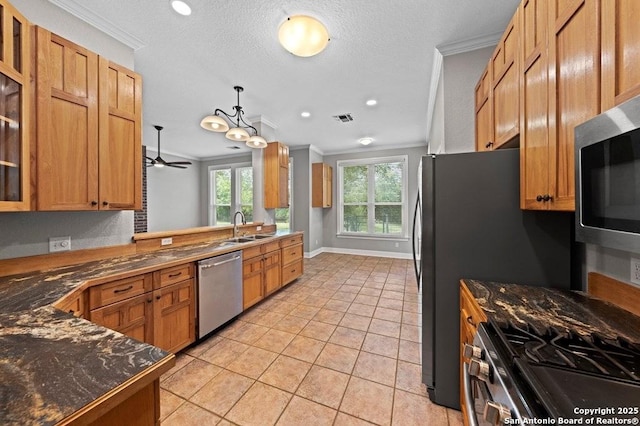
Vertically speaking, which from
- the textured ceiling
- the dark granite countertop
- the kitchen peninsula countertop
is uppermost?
the textured ceiling

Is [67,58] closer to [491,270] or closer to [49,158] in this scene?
[49,158]

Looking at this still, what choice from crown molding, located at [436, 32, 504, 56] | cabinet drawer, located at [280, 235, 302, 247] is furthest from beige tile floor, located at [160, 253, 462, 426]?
crown molding, located at [436, 32, 504, 56]

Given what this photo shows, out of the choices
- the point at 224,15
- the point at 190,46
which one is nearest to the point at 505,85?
the point at 224,15

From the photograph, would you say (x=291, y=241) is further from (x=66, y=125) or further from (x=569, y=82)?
(x=569, y=82)

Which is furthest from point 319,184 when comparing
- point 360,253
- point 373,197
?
point 360,253

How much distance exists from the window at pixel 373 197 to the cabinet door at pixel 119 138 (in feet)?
16.1

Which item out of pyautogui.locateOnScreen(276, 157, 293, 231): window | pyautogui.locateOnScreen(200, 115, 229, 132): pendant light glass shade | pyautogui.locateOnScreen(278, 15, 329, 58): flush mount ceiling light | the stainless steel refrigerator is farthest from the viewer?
pyautogui.locateOnScreen(276, 157, 293, 231): window

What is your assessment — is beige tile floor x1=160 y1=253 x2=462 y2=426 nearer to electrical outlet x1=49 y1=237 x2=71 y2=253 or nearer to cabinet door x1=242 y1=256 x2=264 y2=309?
cabinet door x1=242 y1=256 x2=264 y2=309

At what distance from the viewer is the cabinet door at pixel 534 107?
115cm

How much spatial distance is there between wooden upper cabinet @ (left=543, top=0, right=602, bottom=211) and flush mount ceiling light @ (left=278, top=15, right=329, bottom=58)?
1366mm

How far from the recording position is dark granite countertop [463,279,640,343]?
3.15 ft

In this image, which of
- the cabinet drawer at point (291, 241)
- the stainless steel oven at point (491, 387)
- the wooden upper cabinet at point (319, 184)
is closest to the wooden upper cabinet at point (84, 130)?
the cabinet drawer at point (291, 241)

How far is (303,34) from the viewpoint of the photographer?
5.80ft

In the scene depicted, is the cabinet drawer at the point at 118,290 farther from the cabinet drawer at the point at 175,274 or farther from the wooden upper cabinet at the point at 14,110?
the wooden upper cabinet at the point at 14,110
